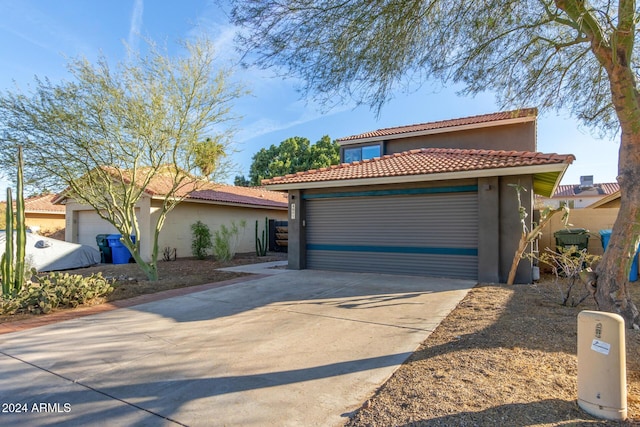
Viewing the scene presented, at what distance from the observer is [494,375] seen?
3.63m

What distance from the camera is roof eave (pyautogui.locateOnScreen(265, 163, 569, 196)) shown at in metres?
8.49

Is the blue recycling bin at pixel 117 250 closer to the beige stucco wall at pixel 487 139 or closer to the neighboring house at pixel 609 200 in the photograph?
the beige stucco wall at pixel 487 139

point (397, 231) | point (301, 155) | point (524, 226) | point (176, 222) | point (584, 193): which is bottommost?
point (397, 231)

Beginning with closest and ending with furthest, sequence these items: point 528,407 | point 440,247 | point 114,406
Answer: point 528,407 < point 114,406 < point 440,247

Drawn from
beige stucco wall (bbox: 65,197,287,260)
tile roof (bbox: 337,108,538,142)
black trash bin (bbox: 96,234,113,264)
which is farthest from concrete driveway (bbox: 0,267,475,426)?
tile roof (bbox: 337,108,538,142)

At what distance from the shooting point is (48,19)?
864cm

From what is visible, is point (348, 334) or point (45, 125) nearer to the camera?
point (348, 334)

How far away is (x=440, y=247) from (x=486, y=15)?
5876mm

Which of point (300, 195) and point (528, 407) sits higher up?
point (300, 195)

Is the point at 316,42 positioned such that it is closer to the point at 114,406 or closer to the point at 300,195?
the point at 114,406

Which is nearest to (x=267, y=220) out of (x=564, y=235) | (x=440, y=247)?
(x=440, y=247)

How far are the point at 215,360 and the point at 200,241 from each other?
40.7 ft

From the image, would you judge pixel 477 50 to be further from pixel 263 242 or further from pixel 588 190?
pixel 588 190

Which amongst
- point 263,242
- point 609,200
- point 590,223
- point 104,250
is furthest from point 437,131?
point 104,250
